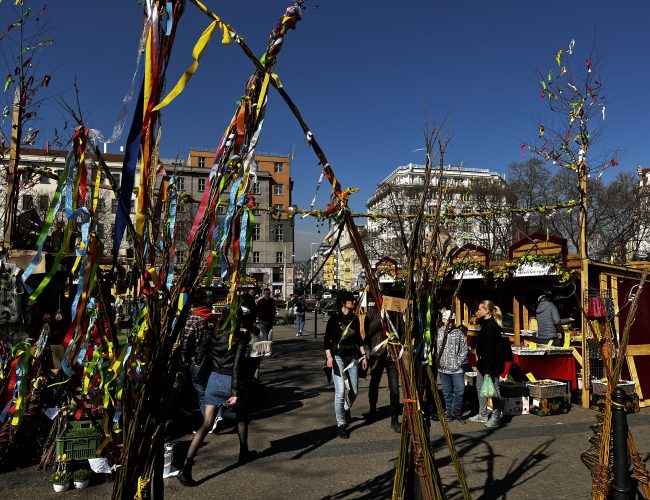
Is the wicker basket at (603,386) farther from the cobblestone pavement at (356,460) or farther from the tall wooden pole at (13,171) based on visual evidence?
the tall wooden pole at (13,171)

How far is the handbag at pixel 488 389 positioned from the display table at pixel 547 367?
1578 mm

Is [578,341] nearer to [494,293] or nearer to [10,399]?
[494,293]

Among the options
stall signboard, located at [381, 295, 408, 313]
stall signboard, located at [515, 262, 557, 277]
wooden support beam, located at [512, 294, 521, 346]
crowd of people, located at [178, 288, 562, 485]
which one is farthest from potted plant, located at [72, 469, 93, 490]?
wooden support beam, located at [512, 294, 521, 346]

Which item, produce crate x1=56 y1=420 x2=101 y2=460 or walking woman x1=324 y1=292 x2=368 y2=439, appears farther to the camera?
walking woman x1=324 y1=292 x2=368 y2=439

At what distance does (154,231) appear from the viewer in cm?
286

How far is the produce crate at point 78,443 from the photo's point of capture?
15.7ft

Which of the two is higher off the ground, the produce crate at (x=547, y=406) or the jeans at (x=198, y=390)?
the jeans at (x=198, y=390)

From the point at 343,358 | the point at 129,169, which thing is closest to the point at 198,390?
the point at 343,358

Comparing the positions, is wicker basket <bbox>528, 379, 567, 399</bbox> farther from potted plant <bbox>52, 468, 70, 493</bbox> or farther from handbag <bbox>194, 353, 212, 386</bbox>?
potted plant <bbox>52, 468, 70, 493</bbox>

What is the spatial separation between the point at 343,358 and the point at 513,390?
285 centimetres

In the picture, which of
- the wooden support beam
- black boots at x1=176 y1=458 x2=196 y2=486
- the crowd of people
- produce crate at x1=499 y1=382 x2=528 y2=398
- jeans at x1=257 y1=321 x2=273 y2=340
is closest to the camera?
black boots at x1=176 y1=458 x2=196 y2=486

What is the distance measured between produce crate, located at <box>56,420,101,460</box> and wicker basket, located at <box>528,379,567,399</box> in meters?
5.95

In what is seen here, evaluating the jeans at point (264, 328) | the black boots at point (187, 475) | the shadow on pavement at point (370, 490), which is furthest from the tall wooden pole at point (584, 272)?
the jeans at point (264, 328)

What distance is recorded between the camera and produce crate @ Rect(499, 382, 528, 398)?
7.59m
